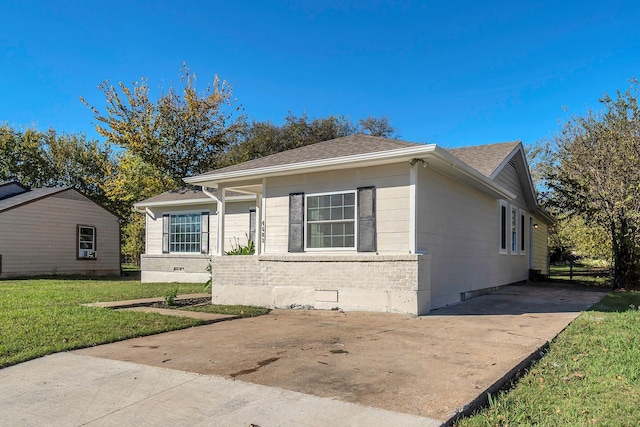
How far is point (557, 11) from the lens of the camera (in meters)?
14.0

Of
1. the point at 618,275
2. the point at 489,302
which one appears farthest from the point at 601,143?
the point at 489,302

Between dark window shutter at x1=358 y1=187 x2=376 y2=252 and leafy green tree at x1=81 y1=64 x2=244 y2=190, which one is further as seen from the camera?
leafy green tree at x1=81 y1=64 x2=244 y2=190

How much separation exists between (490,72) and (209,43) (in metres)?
12.6

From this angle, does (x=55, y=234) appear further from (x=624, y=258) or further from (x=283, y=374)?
(x=624, y=258)

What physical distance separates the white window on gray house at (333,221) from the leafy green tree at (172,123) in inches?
731

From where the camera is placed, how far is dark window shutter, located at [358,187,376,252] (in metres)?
9.10

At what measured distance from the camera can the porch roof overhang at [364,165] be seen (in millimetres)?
8425

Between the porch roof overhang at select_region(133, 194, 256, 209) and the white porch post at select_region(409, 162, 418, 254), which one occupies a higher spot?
the porch roof overhang at select_region(133, 194, 256, 209)

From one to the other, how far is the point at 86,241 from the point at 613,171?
2336 cm

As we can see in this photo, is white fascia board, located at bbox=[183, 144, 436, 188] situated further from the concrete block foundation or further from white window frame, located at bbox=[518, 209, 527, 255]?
white window frame, located at bbox=[518, 209, 527, 255]

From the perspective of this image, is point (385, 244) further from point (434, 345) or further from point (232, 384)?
point (232, 384)

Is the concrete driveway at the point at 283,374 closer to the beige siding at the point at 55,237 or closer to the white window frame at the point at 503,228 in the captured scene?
the white window frame at the point at 503,228

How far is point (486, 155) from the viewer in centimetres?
1392

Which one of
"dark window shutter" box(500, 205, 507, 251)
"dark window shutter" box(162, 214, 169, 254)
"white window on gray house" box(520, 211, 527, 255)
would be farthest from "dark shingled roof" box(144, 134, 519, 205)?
"dark window shutter" box(162, 214, 169, 254)
